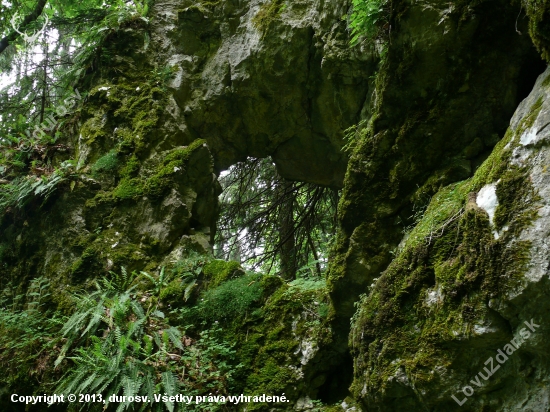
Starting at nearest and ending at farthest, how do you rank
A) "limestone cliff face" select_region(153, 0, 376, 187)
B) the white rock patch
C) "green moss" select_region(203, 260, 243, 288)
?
the white rock patch
"green moss" select_region(203, 260, 243, 288)
"limestone cliff face" select_region(153, 0, 376, 187)

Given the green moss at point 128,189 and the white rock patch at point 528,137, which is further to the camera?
the green moss at point 128,189

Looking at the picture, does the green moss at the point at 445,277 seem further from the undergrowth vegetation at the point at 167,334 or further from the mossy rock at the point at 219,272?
the mossy rock at the point at 219,272

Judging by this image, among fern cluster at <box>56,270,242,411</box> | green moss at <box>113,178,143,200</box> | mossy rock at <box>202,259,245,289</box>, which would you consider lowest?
fern cluster at <box>56,270,242,411</box>

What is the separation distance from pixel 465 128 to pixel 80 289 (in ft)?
16.9

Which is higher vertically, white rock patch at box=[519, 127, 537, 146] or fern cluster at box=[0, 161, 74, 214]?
fern cluster at box=[0, 161, 74, 214]

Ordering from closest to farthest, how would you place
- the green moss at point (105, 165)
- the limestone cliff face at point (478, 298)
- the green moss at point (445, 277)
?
the limestone cliff face at point (478, 298), the green moss at point (445, 277), the green moss at point (105, 165)

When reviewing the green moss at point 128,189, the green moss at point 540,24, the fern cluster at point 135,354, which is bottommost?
the fern cluster at point 135,354

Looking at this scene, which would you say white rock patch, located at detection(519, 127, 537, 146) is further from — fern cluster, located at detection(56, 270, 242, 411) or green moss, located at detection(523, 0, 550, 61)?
fern cluster, located at detection(56, 270, 242, 411)

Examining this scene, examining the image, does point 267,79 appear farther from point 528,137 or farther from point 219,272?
point 528,137

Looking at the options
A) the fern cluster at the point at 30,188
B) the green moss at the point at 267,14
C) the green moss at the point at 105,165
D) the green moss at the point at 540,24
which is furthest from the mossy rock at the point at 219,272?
A: the green moss at the point at 540,24

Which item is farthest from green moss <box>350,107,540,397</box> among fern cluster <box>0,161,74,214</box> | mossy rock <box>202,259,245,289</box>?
fern cluster <box>0,161,74,214</box>

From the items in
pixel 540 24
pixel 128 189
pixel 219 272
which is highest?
pixel 128 189

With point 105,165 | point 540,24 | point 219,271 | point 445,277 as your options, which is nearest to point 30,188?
point 105,165

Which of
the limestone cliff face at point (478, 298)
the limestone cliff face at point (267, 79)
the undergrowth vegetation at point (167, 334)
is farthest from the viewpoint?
the limestone cliff face at point (267, 79)
